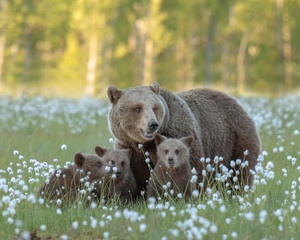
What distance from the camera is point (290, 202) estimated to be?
5680 mm

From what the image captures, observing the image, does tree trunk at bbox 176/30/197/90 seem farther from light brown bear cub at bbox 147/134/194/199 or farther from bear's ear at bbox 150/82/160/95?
light brown bear cub at bbox 147/134/194/199

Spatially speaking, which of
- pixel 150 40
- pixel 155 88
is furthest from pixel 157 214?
pixel 150 40

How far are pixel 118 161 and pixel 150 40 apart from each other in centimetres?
3138

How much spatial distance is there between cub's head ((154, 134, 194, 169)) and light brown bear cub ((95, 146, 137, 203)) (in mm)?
498

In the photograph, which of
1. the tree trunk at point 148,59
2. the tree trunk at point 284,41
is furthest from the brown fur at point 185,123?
the tree trunk at point 284,41

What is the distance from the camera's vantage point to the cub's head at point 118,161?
621 cm

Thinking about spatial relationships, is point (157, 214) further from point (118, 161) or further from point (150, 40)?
point (150, 40)

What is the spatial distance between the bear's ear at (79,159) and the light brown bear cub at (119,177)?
32 cm

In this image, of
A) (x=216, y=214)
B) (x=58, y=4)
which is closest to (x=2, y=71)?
(x=58, y=4)

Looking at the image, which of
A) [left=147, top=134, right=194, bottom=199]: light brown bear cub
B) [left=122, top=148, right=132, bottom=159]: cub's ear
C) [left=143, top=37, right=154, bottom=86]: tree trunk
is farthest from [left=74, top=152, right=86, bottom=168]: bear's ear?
[left=143, top=37, right=154, bottom=86]: tree trunk

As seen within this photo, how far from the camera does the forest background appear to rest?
116 feet

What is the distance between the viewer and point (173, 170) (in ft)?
19.8

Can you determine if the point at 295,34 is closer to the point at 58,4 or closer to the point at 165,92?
the point at 58,4

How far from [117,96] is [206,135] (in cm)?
143
